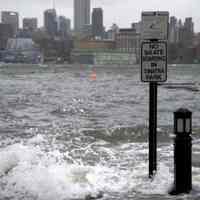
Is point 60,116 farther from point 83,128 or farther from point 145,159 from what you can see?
point 145,159

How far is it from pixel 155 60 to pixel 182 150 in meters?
1.27

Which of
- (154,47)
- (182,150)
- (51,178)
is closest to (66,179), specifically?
(51,178)

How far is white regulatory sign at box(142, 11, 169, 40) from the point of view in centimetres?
709

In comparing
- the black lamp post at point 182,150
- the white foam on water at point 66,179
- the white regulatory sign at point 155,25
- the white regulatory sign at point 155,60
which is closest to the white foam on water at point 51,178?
the white foam on water at point 66,179

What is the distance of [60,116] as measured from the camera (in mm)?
22203

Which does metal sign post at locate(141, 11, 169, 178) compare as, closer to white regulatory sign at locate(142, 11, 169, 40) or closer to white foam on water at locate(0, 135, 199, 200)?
white regulatory sign at locate(142, 11, 169, 40)

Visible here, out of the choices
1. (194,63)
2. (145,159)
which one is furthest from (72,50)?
(145,159)

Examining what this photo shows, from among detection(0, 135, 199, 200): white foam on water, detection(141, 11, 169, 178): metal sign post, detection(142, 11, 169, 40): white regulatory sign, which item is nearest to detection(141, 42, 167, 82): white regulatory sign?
detection(141, 11, 169, 178): metal sign post

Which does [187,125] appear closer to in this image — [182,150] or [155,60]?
[182,150]

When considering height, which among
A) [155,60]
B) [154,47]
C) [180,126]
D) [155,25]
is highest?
[155,25]

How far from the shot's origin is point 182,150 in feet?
22.1

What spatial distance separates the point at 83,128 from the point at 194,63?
173 meters

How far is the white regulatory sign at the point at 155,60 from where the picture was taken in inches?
279

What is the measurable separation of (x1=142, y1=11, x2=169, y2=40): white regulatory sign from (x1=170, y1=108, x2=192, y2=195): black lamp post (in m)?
1.09
